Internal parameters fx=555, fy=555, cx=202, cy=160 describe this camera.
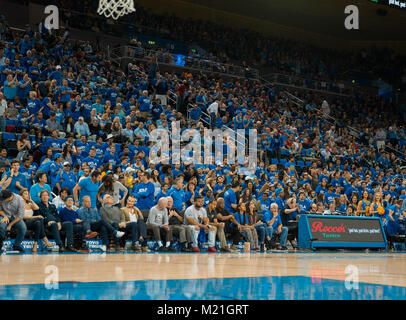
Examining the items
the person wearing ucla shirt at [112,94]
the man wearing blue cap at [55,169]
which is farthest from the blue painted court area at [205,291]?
the person wearing ucla shirt at [112,94]

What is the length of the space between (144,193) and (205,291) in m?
8.72

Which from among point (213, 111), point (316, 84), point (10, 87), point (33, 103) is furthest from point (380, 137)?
point (10, 87)

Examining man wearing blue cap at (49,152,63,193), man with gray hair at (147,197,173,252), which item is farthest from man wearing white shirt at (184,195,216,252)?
man wearing blue cap at (49,152,63,193)

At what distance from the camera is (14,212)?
37.8 feet

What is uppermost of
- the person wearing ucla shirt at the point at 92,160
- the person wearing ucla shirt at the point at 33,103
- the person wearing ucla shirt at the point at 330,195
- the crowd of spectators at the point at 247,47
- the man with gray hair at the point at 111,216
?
the crowd of spectators at the point at 247,47

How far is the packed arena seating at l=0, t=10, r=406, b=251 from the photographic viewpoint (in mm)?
13516

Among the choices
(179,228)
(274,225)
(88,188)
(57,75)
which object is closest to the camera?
(88,188)

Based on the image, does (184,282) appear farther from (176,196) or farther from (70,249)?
(176,196)

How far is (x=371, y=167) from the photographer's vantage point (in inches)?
1007

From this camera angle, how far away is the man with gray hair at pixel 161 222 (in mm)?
13445

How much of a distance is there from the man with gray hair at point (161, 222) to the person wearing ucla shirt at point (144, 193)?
0.79 metres

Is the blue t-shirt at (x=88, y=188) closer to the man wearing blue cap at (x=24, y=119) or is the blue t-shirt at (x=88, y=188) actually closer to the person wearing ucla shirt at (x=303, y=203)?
the man wearing blue cap at (x=24, y=119)
